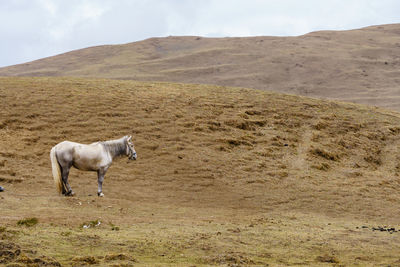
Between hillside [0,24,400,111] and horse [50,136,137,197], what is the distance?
104ft

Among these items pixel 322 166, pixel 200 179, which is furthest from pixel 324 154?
pixel 200 179

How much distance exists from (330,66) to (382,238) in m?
46.9

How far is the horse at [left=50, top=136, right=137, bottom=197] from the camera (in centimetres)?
1476

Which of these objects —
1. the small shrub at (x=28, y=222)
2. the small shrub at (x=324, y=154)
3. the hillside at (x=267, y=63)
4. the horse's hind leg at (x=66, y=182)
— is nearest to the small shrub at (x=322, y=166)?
the small shrub at (x=324, y=154)

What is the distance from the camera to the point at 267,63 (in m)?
57.8

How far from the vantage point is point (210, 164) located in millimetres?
20312

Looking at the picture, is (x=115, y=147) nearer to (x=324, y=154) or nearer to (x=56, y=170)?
(x=56, y=170)

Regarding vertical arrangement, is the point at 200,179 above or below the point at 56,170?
below

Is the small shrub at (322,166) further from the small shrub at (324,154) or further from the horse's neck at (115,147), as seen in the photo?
the horse's neck at (115,147)

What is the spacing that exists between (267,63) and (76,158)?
45277 millimetres

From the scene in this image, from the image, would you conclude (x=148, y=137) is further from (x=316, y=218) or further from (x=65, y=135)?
(x=316, y=218)

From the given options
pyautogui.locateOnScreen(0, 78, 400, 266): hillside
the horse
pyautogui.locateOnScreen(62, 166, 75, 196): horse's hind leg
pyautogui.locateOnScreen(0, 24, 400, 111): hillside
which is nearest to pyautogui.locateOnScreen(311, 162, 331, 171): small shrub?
pyautogui.locateOnScreen(0, 78, 400, 266): hillside

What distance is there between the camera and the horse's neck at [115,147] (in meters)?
15.7

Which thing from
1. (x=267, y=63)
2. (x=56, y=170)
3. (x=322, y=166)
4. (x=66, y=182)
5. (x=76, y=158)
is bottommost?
(x=322, y=166)
